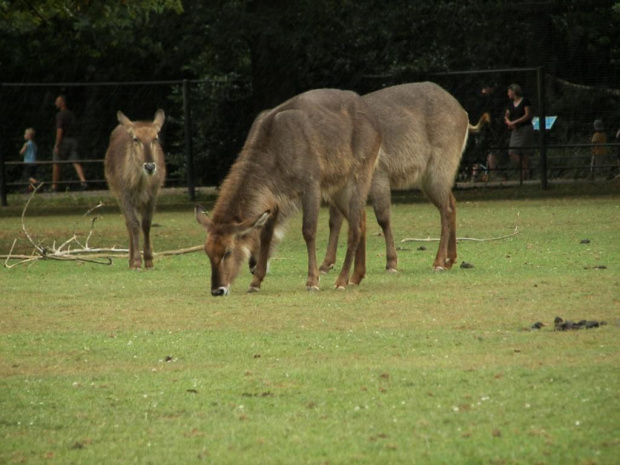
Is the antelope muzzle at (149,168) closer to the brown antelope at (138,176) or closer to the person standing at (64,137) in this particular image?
the brown antelope at (138,176)

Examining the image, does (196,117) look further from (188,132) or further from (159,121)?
(159,121)

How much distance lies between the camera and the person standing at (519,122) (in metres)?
25.2

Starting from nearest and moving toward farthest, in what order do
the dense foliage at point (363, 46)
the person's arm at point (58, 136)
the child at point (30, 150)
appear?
the dense foliage at point (363, 46) → the person's arm at point (58, 136) → the child at point (30, 150)

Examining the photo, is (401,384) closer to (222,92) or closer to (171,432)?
(171,432)

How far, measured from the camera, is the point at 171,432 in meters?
6.16

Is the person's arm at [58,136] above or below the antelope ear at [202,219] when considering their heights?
below

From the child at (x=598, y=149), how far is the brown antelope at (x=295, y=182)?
45.5ft

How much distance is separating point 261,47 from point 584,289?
16.1 metres

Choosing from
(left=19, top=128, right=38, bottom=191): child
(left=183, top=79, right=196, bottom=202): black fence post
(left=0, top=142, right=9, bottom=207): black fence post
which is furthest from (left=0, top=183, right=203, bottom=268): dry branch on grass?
(left=19, top=128, right=38, bottom=191): child

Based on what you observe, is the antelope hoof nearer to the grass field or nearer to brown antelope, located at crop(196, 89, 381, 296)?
the grass field

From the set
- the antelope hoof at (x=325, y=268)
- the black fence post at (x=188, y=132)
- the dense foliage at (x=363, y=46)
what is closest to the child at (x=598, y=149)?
the dense foliage at (x=363, y=46)

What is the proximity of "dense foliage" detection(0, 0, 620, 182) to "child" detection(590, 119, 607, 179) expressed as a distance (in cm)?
64

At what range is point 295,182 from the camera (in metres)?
11.7

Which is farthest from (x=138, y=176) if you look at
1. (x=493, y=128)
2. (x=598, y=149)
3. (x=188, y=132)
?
(x=598, y=149)
